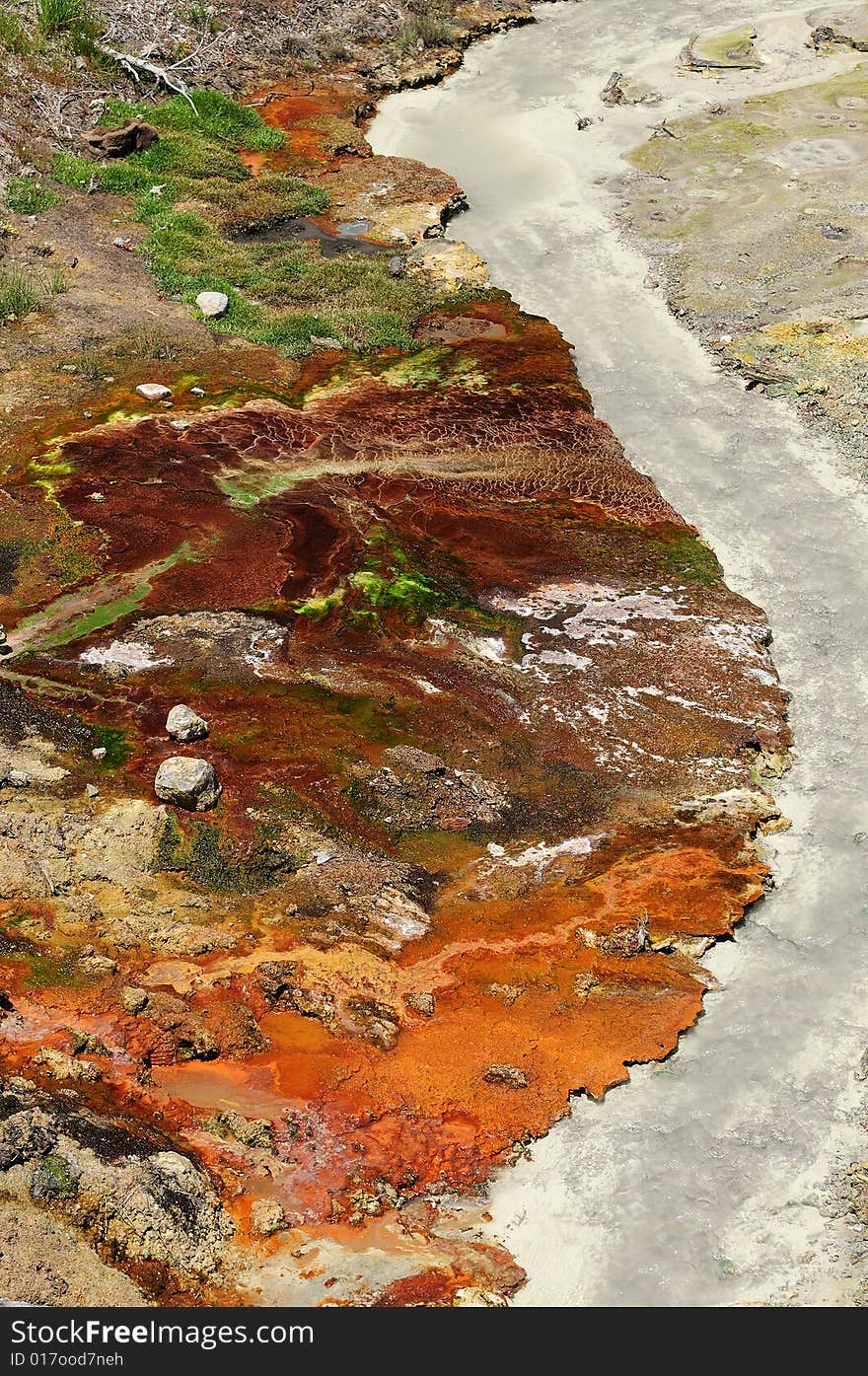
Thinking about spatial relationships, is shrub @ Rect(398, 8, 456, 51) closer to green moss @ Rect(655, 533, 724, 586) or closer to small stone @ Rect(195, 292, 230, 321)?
small stone @ Rect(195, 292, 230, 321)

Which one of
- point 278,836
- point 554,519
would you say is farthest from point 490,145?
point 278,836

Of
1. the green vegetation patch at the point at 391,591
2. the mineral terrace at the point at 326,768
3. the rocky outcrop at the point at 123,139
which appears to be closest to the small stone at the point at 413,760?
the mineral terrace at the point at 326,768

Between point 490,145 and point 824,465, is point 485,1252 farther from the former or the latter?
point 490,145

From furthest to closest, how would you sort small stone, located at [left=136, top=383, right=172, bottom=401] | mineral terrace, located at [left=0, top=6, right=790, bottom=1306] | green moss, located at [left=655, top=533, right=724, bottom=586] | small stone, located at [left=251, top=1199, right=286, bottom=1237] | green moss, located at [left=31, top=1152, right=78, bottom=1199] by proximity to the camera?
small stone, located at [left=136, top=383, right=172, bottom=401], green moss, located at [left=655, top=533, right=724, bottom=586], mineral terrace, located at [left=0, top=6, right=790, bottom=1306], small stone, located at [left=251, top=1199, right=286, bottom=1237], green moss, located at [left=31, top=1152, right=78, bottom=1199]

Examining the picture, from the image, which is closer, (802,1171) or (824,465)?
(802,1171)

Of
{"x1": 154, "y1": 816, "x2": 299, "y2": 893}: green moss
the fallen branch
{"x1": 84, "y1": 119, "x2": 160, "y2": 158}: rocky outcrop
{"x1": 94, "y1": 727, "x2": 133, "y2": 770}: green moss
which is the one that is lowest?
{"x1": 154, "y1": 816, "x2": 299, "y2": 893}: green moss

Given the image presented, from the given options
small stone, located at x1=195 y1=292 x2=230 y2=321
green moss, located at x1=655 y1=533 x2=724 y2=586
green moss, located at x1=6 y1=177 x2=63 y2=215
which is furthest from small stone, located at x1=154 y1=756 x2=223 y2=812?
green moss, located at x1=6 y1=177 x2=63 y2=215
